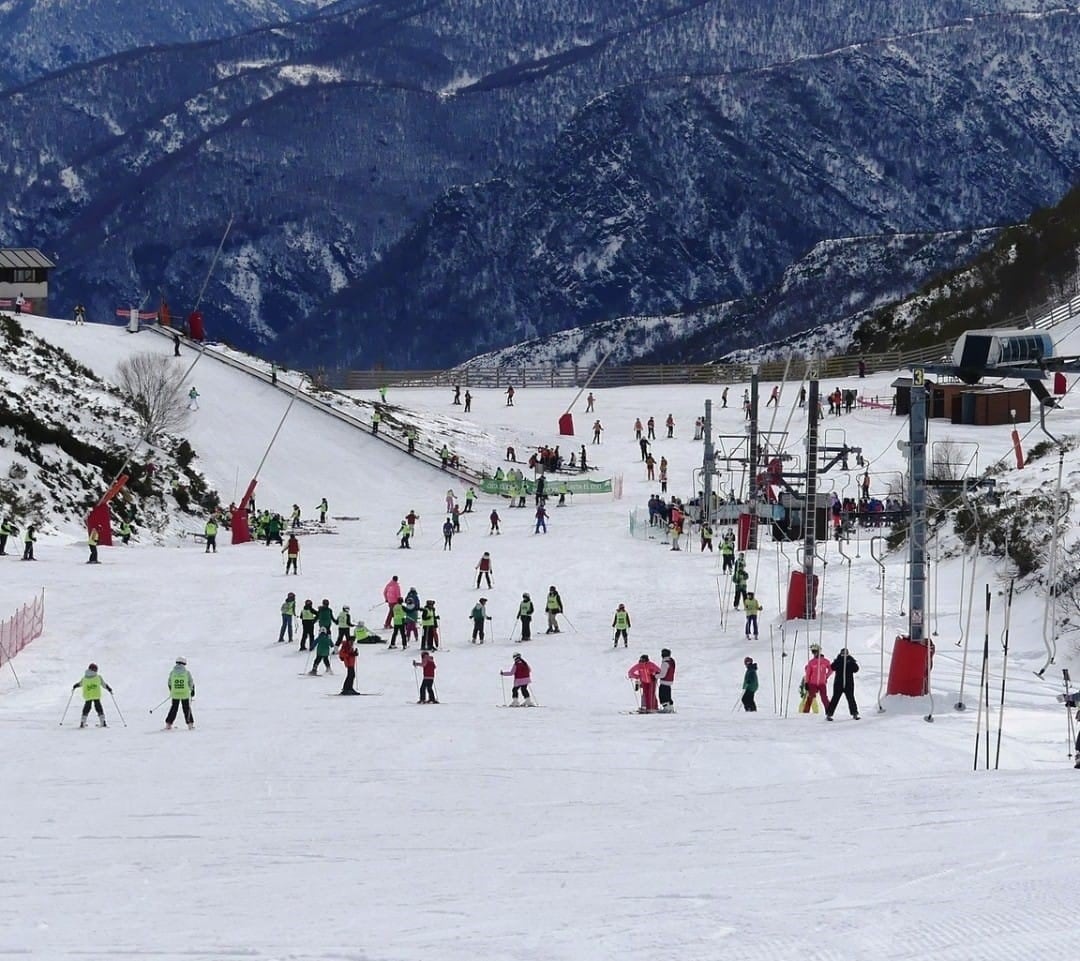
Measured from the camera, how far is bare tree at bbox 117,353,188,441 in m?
60.0

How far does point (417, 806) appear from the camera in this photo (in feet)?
68.9

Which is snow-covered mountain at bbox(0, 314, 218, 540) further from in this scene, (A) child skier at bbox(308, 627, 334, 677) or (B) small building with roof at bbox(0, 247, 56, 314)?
(A) child skier at bbox(308, 627, 334, 677)

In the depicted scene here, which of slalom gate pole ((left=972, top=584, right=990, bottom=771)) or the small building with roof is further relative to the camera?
the small building with roof

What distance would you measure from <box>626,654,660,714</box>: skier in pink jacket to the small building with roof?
56.0 meters

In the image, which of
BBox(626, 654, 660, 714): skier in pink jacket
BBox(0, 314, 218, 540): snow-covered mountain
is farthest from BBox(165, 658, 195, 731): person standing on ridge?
BBox(0, 314, 218, 540): snow-covered mountain

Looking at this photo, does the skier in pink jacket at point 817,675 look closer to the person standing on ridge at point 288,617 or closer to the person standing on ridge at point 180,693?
the person standing on ridge at point 180,693

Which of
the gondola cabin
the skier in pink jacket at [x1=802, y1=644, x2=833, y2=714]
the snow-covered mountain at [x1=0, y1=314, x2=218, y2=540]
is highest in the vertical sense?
the gondola cabin

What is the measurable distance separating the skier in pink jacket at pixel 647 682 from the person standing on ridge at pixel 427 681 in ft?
9.28

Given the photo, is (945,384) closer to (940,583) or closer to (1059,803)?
(940,583)

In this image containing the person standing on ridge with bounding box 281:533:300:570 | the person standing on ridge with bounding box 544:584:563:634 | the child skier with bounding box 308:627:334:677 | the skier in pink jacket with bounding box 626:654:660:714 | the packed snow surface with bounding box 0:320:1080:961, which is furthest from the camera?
the person standing on ridge with bounding box 281:533:300:570

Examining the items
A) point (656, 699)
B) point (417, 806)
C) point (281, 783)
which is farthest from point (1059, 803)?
point (656, 699)

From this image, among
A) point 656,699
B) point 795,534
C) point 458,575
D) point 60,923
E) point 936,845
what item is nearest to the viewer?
point 60,923

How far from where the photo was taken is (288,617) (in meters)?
34.8

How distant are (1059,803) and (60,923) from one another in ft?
29.3
